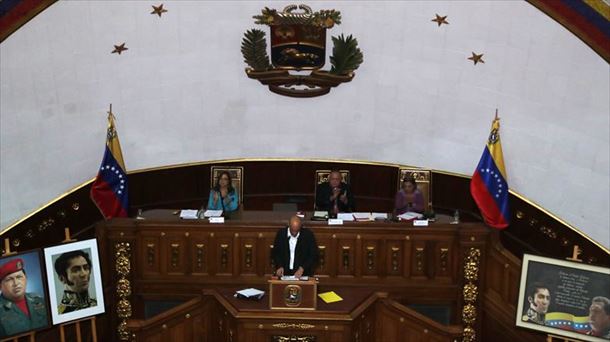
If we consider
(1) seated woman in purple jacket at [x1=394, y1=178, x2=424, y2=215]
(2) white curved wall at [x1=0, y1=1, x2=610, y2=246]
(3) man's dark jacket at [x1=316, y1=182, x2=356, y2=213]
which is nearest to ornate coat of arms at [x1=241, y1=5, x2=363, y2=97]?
(2) white curved wall at [x1=0, y1=1, x2=610, y2=246]

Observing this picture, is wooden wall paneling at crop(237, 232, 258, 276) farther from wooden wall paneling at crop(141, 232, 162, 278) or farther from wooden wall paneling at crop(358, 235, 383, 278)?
wooden wall paneling at crop(358, 235, 383, 278)

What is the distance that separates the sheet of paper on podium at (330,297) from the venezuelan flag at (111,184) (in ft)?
10.5

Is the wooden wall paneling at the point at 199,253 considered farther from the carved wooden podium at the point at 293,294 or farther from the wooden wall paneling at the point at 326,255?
the carved wooden podium at the point at 293,294

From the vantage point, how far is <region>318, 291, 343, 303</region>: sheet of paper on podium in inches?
380

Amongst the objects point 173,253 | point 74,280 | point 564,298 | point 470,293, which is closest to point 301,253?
point 173,253

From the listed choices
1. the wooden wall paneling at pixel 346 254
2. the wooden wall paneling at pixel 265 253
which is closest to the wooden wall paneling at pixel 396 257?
the wooden wall paneling at pixel 346 254

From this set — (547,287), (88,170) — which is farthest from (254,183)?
(547,287)

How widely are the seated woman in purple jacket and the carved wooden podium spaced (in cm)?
244

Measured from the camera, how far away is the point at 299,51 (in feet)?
39.3

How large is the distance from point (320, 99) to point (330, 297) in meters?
4.25

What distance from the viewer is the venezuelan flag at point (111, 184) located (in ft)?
35.9

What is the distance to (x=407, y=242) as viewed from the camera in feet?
34.9

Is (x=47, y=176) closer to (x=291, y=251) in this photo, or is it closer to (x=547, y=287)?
(x=291, y=251)

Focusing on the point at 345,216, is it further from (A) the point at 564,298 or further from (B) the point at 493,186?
(A) the point at 564,298
